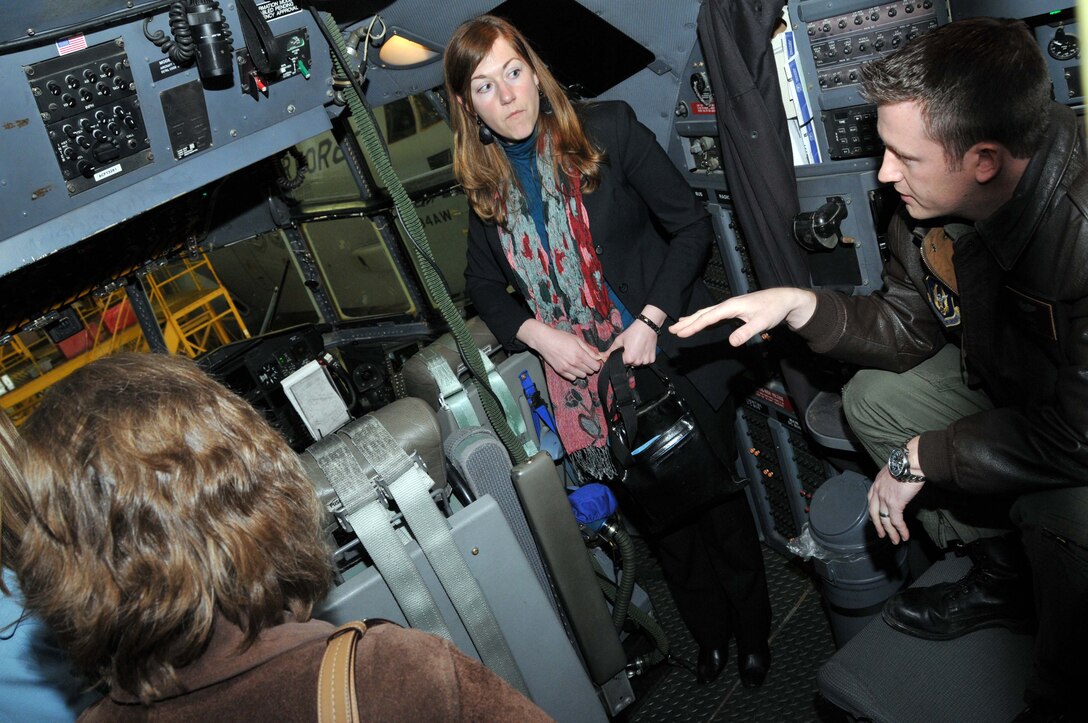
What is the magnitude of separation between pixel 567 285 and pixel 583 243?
0.42 ft

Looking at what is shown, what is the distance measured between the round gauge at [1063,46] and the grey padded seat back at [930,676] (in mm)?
1207

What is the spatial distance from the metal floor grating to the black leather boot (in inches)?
20.3

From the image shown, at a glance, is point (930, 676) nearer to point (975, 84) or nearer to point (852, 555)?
point (852, 555)

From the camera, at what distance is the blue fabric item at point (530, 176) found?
226 centimetres

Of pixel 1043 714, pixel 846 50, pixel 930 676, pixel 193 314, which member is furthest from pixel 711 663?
pixel 193 314

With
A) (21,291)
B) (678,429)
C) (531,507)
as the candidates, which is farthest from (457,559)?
(21,291)

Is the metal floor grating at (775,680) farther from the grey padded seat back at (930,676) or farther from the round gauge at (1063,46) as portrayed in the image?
the round gauge at (1063,46)

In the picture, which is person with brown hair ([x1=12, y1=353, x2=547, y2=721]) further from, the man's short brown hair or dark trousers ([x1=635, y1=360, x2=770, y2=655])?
dark trousers ([x1=635, y1=360, x2=770, y2=655])

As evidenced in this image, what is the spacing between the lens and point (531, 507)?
74.5 inches

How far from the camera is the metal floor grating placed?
2.45 metres

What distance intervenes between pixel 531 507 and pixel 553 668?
1.20 ft

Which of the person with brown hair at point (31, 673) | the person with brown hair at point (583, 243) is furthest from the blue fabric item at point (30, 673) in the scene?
the person with brown hair at point (583, 243)

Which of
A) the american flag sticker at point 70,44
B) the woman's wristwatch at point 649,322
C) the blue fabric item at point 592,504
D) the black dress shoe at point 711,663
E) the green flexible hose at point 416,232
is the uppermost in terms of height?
the american flag sticker at point 70,44

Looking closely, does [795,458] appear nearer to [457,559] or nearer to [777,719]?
[777,719]
